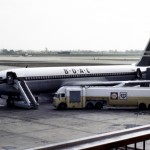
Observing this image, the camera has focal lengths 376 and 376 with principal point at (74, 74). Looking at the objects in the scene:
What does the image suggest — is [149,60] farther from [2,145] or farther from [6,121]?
[2,145]

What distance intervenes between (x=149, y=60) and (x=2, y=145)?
37860mm

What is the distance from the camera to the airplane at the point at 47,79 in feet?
120

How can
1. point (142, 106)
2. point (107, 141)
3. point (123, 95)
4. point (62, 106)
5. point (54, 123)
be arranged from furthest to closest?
point (62, 106)
point (123, 95)
point (142, 106)
point (54, 123)
point (107, 141)

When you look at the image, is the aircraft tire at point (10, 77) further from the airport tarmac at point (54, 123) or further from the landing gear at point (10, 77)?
the airport tarmac at point (54, 123)

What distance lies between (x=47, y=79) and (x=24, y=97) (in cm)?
421

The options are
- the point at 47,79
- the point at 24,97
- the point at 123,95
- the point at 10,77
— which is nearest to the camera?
the point at 123,95

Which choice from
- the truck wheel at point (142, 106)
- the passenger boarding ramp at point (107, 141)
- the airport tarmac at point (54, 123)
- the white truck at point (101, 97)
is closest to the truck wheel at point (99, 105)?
the white truck at point (101, 97)

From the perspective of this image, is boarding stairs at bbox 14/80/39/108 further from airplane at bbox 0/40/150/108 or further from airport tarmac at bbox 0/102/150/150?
airport tarmac at bbox 0/102/150/150

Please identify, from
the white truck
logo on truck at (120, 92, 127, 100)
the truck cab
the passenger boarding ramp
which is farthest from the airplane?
the passenger boarding ramp

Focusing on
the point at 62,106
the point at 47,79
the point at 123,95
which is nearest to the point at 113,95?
the point at 123,95

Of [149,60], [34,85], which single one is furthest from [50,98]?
[149,60]

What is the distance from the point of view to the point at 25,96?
3559 centimetres

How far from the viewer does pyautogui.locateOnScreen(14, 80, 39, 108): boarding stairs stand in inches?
1391

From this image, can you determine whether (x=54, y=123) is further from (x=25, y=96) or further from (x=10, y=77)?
(x=10, y=77)
